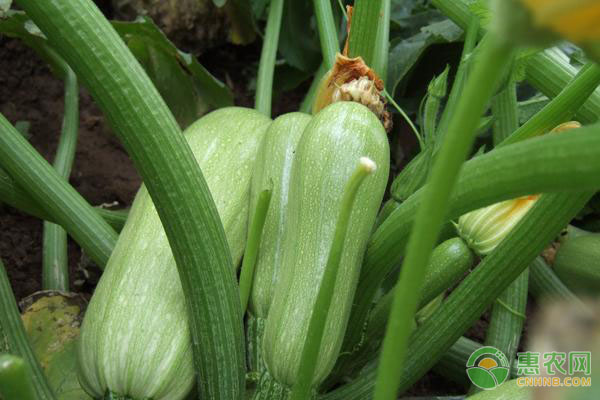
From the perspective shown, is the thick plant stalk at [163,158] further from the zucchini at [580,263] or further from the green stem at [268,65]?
the zucchini at [580,263]

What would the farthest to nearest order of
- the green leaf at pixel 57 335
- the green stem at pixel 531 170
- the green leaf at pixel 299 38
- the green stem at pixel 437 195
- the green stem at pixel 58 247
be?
the green leaf at pixel 299 38, the green stem at pixel 58 247, the green leaf at pixel 57 335, the green stem at pixel 531 170, the green stem at pixel 437 195

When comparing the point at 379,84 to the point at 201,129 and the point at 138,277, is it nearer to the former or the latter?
the point at 201,129

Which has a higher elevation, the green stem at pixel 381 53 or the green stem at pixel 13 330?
the green stem at pixel 381 53

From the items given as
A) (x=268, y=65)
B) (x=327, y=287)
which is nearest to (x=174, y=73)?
(x=268, y=65)

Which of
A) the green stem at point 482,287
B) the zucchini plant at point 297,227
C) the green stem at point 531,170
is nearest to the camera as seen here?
the green stem at point 531,170

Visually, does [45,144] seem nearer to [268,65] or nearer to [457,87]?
[268,65]

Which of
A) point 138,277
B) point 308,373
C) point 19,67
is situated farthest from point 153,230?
point 19,67

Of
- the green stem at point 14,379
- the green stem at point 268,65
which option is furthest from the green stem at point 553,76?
the green stem at point 14,379

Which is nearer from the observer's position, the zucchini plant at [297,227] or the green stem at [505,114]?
the zucchini plant at [297,227]
